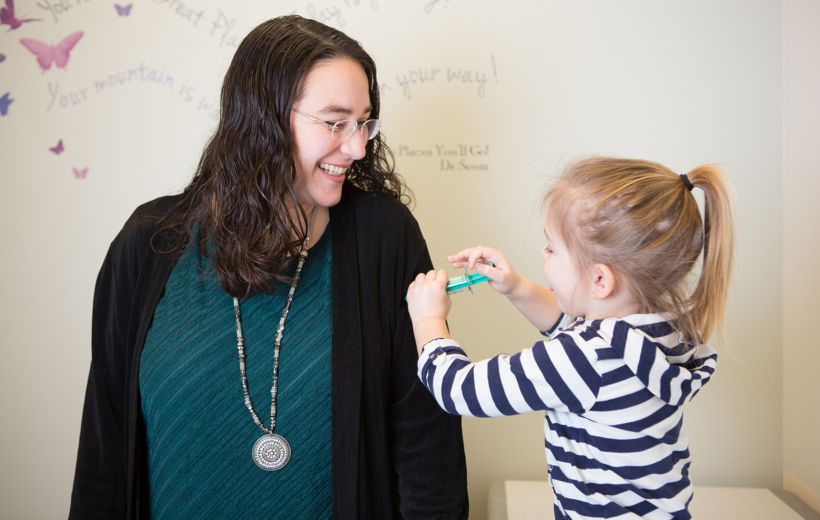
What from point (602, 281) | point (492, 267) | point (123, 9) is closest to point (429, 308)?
point (492, 267)

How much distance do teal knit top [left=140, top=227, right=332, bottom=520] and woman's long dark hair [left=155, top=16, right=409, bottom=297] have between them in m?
0.12

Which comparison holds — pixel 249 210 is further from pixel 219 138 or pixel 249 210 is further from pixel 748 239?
pixel 748 239

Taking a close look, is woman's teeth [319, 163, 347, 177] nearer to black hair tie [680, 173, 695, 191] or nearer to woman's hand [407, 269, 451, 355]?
woman's hand [407, 269, 451, 355]

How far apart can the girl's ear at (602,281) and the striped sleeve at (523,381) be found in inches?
4.0

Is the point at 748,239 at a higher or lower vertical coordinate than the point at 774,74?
lower

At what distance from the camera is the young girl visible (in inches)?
32.5

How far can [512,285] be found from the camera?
1.06 metres

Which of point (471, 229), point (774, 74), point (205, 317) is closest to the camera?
point (205, 317)

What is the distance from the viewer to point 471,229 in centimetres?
174

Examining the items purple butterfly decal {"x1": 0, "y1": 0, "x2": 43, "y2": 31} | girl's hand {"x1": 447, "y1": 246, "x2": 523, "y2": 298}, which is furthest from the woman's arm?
purple butterfly decal {"x1": 0, "y1": 0, "x2": 43, "y2": 31}

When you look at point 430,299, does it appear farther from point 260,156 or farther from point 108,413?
point 108,413

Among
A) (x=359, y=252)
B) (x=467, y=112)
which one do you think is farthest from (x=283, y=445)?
(x=467, y=112)

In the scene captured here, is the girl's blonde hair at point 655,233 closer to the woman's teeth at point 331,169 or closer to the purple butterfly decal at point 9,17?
the woman's teeth at point 331,169

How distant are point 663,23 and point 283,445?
1.67 m
